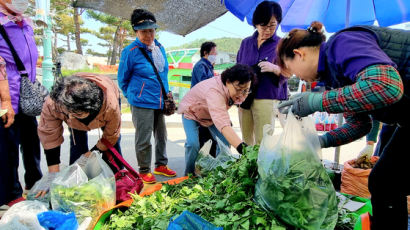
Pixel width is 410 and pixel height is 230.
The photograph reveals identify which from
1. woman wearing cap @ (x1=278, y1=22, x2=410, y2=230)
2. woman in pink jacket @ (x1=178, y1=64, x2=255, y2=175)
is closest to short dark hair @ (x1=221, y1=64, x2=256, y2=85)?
woman in pink jacket @ (x1=178, y1=64, x2=255, y2=175)

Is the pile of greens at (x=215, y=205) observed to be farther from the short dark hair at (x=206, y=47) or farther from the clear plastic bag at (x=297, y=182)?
the short dark hair at (x=206, y=47)

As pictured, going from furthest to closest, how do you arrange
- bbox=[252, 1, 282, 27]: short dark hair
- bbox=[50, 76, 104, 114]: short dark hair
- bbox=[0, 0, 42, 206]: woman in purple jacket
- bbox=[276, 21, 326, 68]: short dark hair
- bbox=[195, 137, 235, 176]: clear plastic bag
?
1. bbox=[252, 1, 282, 27]: short dark hair
2. bbox=[195, 137, 235, 176]: clear plastic bag
3. bbox=[0, 0, 42, 206]: woman in purple jacket
4. bbox=[50, 76, 104, 114]: short dark hair
5. bbox=[276, 21, 326, 68]: short dark hair

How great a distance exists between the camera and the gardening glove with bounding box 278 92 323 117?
3.83 ft

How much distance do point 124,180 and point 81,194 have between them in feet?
1.46

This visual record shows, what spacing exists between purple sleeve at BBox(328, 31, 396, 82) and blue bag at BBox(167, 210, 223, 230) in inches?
35.2

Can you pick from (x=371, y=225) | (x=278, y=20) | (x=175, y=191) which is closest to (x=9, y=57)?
(x=175, y=191)

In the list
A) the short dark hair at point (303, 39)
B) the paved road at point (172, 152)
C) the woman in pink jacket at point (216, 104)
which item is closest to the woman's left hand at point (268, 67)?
the woman in pink jacket at point (216, 104)

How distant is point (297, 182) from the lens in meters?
1.21

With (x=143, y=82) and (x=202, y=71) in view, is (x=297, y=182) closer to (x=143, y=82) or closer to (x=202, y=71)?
(x=143, y=82)

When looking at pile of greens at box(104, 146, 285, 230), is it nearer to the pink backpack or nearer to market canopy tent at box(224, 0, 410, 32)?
the pink backpack

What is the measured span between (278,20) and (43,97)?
7.22ft

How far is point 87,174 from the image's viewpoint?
6.81ft

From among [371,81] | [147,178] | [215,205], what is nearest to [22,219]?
[215,205]

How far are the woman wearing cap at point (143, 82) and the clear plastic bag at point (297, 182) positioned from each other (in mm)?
1710
